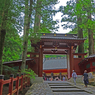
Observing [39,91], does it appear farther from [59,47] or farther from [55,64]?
[55,64]

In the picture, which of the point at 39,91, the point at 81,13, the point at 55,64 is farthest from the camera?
the point at 55,64

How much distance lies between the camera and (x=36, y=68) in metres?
13.3

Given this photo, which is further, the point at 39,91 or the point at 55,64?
the point at 55,64

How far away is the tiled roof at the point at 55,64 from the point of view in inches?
949

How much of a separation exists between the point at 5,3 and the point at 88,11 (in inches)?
399

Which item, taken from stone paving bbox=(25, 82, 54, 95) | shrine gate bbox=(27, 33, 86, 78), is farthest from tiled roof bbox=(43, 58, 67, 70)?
stone paving bbox=(25, 82, 54, 95)

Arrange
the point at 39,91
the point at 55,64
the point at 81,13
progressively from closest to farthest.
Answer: the point at 39,91, the point at 81,13, the point at 55,64

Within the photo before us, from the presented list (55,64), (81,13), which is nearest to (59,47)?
(81,13)

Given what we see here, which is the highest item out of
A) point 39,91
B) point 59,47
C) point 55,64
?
point 59,47

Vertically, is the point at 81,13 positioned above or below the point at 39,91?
above

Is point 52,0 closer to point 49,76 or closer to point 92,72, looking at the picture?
point 92,72

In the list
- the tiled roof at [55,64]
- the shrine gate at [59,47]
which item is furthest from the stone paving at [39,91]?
the tiled roof at [55,64]

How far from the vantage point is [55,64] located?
82.6 feet

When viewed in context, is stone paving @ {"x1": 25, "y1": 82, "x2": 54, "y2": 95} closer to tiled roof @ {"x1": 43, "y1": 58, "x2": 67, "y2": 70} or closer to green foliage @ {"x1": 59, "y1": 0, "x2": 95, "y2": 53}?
green foliage @ {"x1": 59, "y1": 0, "x2": 95, "y2": 53}
